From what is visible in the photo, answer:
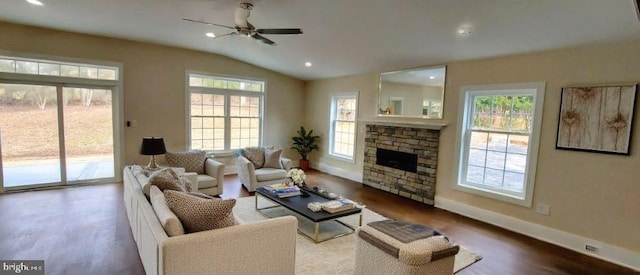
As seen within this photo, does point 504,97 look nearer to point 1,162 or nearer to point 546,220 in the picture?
point 546,220

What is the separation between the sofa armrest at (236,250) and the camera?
187 cm

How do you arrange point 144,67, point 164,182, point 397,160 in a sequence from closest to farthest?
point 164,182 → point 397,160 → point 144,67

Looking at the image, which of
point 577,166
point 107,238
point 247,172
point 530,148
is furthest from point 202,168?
point 577,166

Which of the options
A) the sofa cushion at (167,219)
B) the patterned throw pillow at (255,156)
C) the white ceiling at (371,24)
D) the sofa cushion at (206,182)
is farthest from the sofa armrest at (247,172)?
the sofa cushion at (167,219)

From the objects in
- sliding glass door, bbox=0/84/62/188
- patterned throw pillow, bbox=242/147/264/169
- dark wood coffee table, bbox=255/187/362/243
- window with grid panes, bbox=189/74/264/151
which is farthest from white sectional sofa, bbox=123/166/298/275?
window with grid panes, bbox=189/74/264/151

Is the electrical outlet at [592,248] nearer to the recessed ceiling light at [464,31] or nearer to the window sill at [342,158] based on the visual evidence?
the recessed ceiling light at [464,31]

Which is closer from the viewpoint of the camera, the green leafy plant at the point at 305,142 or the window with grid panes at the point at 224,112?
the window with grid panes at the point at 224,112

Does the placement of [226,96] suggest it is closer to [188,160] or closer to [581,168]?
[188,160]

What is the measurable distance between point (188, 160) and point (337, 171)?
337cm

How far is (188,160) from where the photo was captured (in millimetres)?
4945

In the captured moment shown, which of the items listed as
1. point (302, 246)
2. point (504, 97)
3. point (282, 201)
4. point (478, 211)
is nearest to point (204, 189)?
point (282, 201)

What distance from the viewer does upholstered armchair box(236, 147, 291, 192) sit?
5.21 meters

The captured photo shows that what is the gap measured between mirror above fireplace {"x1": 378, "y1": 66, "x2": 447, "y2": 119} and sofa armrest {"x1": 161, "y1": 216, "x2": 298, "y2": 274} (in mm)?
3561

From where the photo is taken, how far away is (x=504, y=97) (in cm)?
417
